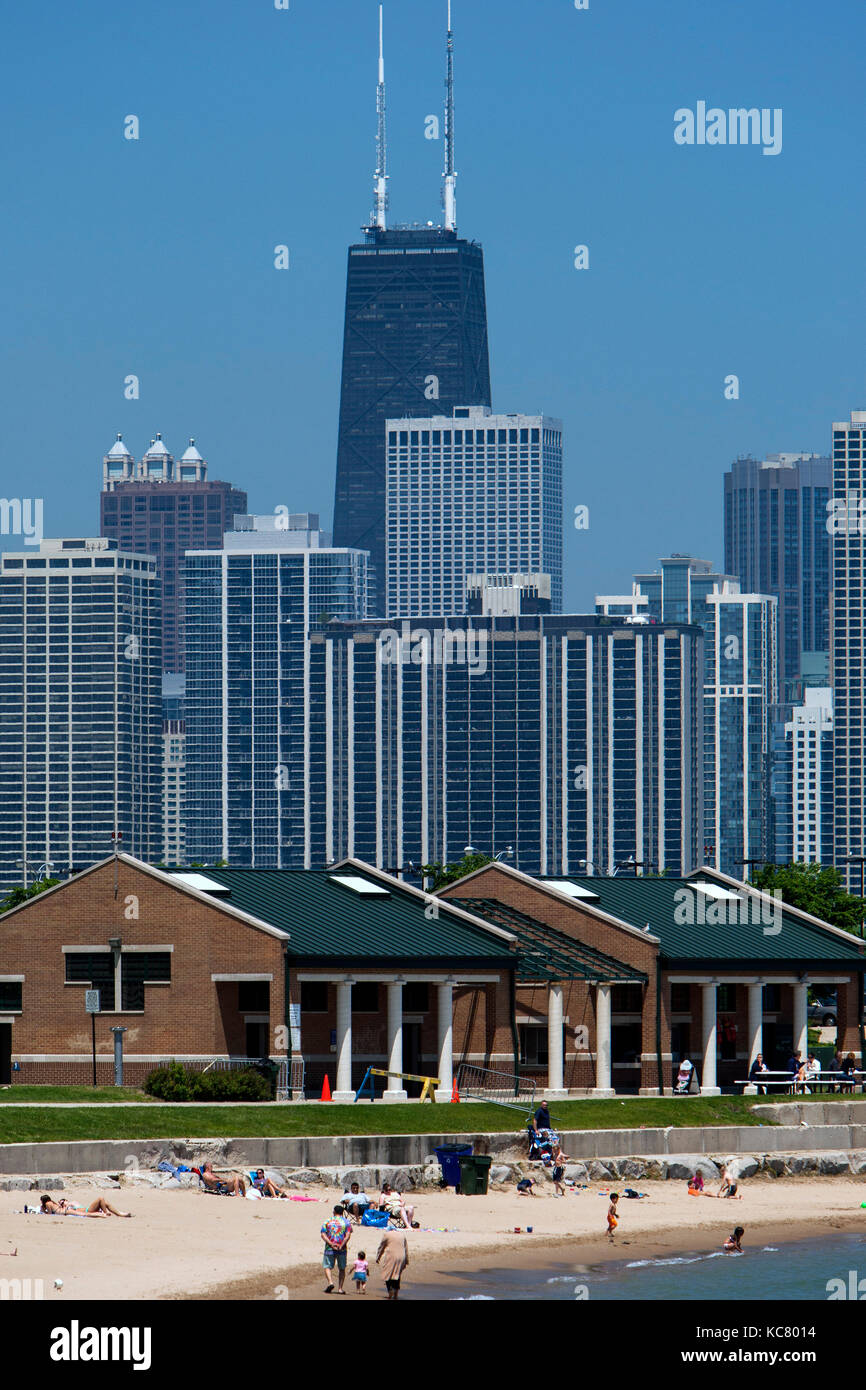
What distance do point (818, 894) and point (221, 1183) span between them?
65.0 metres

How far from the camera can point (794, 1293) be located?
46.0 meters

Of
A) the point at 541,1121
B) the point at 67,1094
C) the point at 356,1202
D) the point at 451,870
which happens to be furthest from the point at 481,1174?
the point at 451,870

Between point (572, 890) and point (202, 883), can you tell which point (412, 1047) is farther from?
point (572, 890)

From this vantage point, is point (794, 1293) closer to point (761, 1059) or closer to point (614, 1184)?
point (614, 1184)

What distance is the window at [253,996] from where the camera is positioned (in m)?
68.2

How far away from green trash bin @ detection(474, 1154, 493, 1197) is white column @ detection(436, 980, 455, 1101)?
47.0 feet

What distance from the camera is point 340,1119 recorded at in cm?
5925

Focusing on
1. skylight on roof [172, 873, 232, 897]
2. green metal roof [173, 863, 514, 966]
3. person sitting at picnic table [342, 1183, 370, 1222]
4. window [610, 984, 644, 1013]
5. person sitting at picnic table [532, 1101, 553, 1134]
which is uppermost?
skylight on roof [172, 873, 232, 897]

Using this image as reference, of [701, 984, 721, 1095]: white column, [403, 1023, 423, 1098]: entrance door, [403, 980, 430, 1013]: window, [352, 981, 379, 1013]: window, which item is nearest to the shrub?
[352, 981, 379, 1013]: window

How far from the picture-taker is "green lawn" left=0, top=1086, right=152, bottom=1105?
197ft

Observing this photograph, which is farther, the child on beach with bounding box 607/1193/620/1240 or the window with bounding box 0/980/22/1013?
the window with bounding box 0/980/22/1013

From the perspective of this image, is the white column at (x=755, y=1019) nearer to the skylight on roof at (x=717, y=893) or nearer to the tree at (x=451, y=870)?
the skylight on roof at (x=717, y=893)

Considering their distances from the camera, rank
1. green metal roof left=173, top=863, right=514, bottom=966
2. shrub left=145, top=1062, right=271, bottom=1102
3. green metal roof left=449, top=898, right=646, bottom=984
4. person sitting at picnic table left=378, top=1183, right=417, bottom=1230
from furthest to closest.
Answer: green metal roof left=449, top=898, right=646, bottom=984
green metal roof left=173, top=863, right=514, bottom=966
shrub left=145, top=1062, right=271, bottom=1102
person sitting at picnic table left=378, top=1183, right=417, bottom=1230

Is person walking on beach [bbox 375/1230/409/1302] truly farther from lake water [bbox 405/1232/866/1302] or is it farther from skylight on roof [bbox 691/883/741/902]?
skylight on roof [bbox 691/883/741/902]
